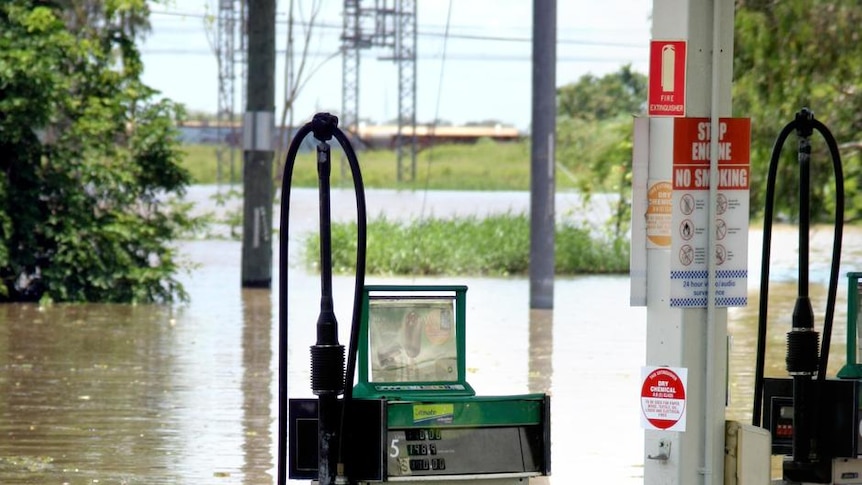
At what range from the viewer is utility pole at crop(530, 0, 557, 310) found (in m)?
17.1

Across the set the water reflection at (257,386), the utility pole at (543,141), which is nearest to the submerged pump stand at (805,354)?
the water reflection at (257,386)

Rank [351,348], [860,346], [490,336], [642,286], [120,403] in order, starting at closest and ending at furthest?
1. [351,348]
2. [642,286]
3. [860,346]
4. [120,403]
5. [490,336]

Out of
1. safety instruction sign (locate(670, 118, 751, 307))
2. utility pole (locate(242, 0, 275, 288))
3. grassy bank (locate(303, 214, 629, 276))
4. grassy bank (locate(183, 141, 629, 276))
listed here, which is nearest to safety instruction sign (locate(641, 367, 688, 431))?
safety instruction sign (locate(670, 118, 751, 307))

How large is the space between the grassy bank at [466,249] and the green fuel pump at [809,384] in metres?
15.2

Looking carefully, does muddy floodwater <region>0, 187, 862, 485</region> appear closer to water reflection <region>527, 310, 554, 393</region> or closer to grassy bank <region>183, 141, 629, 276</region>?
water reflection <region>527, 310, 554, 393</region>

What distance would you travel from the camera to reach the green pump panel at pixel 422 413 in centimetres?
543

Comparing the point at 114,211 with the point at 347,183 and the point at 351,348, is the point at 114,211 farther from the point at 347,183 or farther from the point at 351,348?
the point at 347,183

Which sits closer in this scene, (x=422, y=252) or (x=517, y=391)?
(x=517, y=391)

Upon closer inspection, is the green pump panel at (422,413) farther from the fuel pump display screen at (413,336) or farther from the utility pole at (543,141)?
the utility pole at (543,141)

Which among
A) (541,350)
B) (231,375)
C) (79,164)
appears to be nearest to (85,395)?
(231,375)

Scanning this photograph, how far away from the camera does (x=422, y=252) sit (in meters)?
22.2

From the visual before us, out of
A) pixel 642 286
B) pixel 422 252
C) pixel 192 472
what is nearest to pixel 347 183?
pixel 422 252

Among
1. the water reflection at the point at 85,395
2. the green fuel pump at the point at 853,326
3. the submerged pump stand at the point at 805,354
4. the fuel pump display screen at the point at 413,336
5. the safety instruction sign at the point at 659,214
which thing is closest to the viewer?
the fuel pump display screen at the point at 413,336

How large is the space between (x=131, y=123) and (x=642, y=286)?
1390cm
